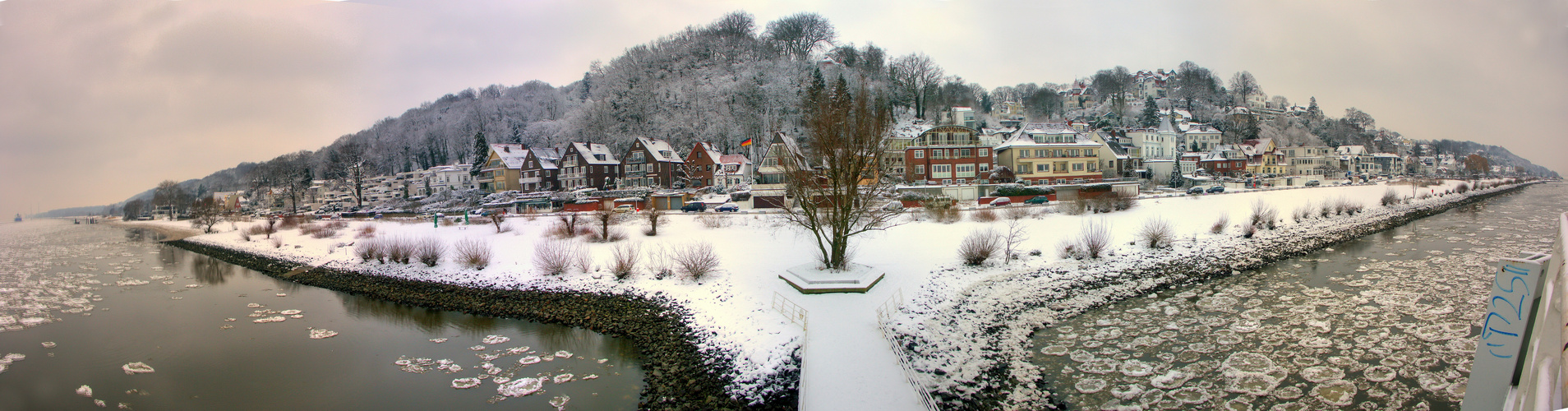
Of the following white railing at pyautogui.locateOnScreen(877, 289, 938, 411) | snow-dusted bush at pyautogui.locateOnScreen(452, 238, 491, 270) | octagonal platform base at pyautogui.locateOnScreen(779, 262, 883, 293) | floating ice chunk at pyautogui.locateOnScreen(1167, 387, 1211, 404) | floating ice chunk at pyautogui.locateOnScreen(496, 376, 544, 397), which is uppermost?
snow-dusted bush at pyautogui.locateOnScreen(452, 238, 491, 270)

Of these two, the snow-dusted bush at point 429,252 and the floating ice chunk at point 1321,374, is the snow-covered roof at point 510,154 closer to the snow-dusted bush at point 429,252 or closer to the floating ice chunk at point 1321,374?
the snow-dusted bush at point 429,252

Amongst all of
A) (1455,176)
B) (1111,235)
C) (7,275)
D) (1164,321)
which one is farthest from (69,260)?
(1455,176)

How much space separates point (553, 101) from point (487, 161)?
21341 mm

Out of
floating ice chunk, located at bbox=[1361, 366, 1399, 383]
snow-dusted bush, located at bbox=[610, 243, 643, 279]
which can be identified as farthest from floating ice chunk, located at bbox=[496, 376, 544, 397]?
floating ice chunk, located at bbox=[1361, 366, 1399, 383]

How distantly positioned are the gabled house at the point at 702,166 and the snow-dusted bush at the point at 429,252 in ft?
99.7

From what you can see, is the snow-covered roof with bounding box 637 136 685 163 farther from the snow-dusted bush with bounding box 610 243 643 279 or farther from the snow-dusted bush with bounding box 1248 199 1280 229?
the snow-dusted bush with bounding box 1248 199 1280 229

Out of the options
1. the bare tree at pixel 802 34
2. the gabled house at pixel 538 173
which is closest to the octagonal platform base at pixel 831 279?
the gabled house at pixel 538 173

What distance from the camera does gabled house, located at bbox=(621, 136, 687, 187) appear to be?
175 feet

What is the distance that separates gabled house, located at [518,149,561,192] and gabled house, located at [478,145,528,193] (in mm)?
735

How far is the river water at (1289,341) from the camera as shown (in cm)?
828

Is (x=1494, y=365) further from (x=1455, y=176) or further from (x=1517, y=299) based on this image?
(x=1455, y=176)

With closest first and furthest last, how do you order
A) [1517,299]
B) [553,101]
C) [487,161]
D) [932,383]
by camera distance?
[1517,299], [932,383], [487,161], [553,101]

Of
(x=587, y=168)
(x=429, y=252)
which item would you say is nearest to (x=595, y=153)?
(x=587, y=168)

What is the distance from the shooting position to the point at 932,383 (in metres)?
8.90
